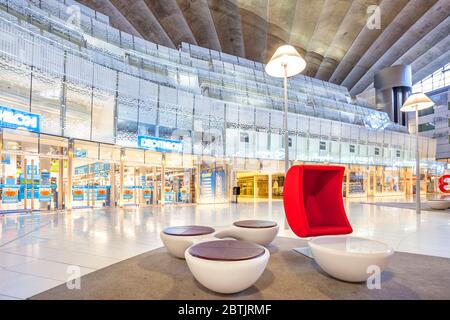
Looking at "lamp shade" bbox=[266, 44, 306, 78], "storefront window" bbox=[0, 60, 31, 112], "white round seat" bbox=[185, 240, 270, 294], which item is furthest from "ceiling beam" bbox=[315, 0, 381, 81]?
"white round seat" bbox=[185, 240, 270, 294]

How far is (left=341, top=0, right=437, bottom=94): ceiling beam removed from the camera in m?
23.5

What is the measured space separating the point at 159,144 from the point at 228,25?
19464 mm

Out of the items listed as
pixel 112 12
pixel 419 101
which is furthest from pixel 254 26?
pixel 419 101

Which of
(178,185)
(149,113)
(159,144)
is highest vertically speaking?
(149,113)

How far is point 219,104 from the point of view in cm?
1644

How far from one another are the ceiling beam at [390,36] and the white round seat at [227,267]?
30.1m

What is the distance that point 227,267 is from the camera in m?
2.48

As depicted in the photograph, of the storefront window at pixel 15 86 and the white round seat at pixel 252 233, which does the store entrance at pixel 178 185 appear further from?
the white round seat at pixel 252 233

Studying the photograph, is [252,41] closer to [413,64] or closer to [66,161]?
[413,64]

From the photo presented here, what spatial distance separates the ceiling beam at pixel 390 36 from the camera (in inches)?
925

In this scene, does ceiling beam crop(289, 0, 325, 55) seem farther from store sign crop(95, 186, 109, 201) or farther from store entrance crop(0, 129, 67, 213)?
store entrance crop(0, 129, 67, 213)

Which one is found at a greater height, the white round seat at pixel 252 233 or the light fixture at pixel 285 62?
the light fixture at pixel 285 62

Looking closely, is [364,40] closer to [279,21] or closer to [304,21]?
[304,21]

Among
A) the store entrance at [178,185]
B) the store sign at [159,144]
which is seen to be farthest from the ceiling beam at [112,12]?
the store entrance at [178,185]
